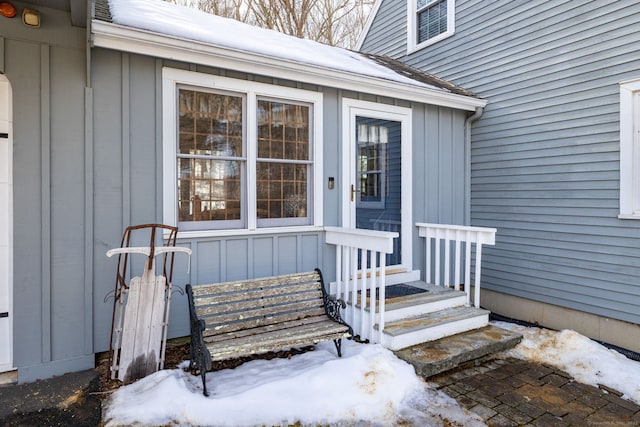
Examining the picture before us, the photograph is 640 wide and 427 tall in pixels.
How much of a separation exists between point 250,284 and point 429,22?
17.6 ft

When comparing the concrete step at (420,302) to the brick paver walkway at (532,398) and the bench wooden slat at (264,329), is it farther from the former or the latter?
the brick paver walkway at (532,398)

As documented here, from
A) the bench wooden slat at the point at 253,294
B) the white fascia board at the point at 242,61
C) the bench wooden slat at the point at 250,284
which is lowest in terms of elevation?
the bench wooden slat at the point at 253,294

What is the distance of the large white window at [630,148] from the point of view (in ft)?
12.6

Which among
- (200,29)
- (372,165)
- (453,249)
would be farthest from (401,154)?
(200,29)

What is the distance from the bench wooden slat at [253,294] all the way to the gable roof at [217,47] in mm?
1936

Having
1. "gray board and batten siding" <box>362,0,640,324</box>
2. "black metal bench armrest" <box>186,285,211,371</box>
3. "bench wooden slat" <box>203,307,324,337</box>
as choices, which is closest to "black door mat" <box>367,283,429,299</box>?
"bench wooden slat" <box>203,307,324,337</box>

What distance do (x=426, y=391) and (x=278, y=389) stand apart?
3.61 ft

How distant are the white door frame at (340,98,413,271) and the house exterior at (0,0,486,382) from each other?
16 mm

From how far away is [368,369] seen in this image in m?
2.90

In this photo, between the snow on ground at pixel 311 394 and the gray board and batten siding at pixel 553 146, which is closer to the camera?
the snow on ground at pixel 311 394

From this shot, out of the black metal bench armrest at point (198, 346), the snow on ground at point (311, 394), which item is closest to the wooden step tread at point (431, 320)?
the snow on ground at point (311, 394)

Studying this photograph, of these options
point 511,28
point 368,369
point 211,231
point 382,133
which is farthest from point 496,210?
point 211,231

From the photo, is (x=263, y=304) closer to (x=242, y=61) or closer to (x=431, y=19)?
(x=242, y=61)

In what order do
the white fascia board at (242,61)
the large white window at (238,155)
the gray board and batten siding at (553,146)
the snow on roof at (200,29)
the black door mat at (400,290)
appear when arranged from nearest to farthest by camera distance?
the white fascia board at (242,61), the snow on roof at (200,29), the large white window at (238,155), the gray board and batten siding at (553,146), the black door mat at (400,290)
